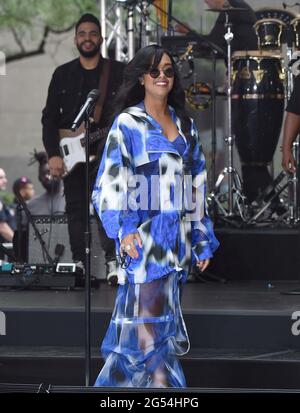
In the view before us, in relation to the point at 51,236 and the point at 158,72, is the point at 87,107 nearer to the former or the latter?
the point at 158,72

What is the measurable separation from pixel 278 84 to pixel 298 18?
0.54 meters

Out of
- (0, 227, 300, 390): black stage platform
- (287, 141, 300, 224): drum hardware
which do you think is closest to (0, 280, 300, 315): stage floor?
(0, 227, 300, 390): black stage platform

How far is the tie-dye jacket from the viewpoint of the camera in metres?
6.03

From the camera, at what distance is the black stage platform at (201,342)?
23.2ft

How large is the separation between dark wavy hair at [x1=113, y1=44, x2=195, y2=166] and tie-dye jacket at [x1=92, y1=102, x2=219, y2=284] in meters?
0.14

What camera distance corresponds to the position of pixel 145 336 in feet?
19.9

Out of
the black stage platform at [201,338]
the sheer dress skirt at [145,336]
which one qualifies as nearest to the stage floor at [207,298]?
the black stage platform at [201,338]

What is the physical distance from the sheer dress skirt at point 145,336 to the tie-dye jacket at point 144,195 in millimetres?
71

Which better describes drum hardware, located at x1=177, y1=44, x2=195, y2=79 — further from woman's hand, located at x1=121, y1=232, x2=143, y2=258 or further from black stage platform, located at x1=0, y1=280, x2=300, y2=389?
woman's hand, located at x1=121, y1=232, x2=143, y2=258

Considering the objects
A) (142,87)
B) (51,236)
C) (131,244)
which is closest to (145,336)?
(131,244)

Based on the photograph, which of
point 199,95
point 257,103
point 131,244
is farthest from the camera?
point 199,95

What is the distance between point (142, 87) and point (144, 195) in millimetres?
571

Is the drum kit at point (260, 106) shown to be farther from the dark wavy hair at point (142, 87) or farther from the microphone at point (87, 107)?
the dark wavy hair at point (142, 87)
